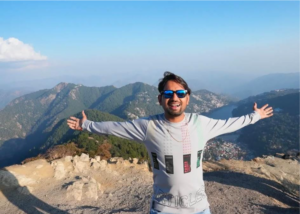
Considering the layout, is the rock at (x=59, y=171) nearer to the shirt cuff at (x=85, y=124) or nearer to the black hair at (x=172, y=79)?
the shirt cuff at (x=85, y=124)

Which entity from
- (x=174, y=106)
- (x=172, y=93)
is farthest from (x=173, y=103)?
(x=172, y=93)

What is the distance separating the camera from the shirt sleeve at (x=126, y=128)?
4.00m

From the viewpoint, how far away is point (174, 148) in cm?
384

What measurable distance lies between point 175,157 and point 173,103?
944mm

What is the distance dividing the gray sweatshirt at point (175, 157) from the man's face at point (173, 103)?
22cm

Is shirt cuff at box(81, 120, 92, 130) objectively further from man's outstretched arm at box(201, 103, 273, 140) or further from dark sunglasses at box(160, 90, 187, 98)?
man's outstretched arm at box(201, 103, 273, 140)

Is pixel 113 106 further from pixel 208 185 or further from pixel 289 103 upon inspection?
pixel 208 185

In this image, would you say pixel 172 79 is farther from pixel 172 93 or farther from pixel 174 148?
pixel 174 148

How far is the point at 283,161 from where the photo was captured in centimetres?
2381

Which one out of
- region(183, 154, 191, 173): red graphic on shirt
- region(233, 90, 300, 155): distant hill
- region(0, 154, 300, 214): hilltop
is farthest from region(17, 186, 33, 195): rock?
region(233, 90, 300, 155): distant hill

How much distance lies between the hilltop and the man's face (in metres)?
8.78

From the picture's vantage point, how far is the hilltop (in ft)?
38.6

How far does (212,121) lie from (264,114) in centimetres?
158

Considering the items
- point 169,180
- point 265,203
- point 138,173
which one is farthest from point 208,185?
point 169,180
